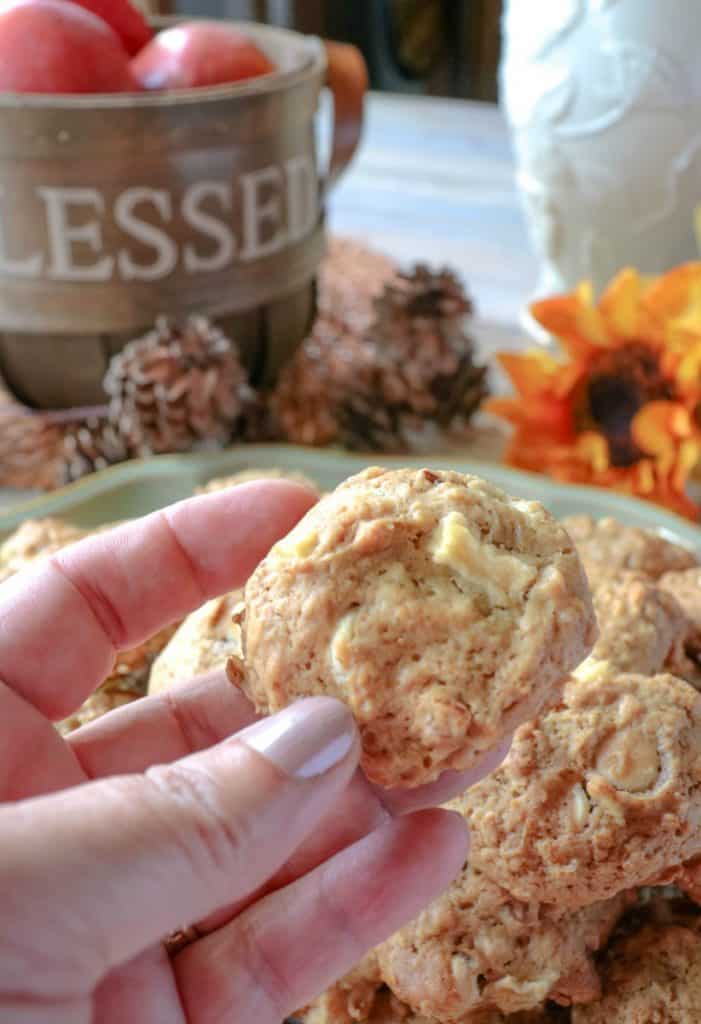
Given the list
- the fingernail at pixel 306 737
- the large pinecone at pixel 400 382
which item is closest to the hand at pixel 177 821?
the fingernail at pixel 306 737

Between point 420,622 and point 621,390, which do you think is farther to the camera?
point 621,390

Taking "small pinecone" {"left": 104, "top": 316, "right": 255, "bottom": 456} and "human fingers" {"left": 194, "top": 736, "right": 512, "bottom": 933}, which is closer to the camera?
"human fingers" {"left": 194, "top": 736, "right": 512, "bottom": 933}

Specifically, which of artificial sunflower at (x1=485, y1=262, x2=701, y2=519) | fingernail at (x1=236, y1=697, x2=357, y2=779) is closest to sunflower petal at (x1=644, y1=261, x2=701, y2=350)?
artificial sunflower at (x1=485, y1=262, x2=701, y2=519)

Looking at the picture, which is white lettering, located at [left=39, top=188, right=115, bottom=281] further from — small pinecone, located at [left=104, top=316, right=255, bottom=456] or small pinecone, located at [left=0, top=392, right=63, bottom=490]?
small pinecone, located at [left=0, top=392, right=63, bottom=490]

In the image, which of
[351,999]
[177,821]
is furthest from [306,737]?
[351,999]

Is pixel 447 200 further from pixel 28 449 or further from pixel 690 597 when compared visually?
pixel 690 597

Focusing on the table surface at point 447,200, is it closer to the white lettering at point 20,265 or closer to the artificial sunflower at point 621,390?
the artificial sunflower at point 621,390

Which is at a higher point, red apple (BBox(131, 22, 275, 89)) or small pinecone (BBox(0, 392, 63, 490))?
red apple (BBox(131, 22, 275, 89))
